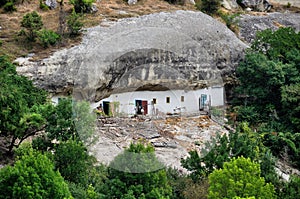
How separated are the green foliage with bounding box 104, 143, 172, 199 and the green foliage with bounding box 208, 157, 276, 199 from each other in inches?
62.3

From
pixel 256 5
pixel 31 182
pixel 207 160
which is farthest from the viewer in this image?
pixel 256 5

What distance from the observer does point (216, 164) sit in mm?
18969

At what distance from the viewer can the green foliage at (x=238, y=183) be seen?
→ 16641 millimetres

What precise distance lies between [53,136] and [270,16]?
75.5ft

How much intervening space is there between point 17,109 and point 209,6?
57.1ft

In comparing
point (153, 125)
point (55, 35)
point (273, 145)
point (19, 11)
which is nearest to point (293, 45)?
point (273, 145)

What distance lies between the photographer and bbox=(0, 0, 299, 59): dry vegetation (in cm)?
2662

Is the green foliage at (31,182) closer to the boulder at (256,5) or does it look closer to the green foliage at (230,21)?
the green foliage at (230,21)

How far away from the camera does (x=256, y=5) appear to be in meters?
40.9

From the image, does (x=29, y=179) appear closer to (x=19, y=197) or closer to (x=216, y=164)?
(x=19, y=197)

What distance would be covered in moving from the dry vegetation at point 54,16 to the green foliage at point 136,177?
11165 millimetres

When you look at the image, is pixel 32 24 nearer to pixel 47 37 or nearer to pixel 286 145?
pixel 47 37

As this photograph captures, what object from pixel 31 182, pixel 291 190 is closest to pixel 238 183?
pixel 291 190

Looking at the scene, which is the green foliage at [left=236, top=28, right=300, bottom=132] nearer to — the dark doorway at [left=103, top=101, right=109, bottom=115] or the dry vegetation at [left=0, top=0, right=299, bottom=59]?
the dry vegetation at [left=0, top=0, right=299, bottom=59]
